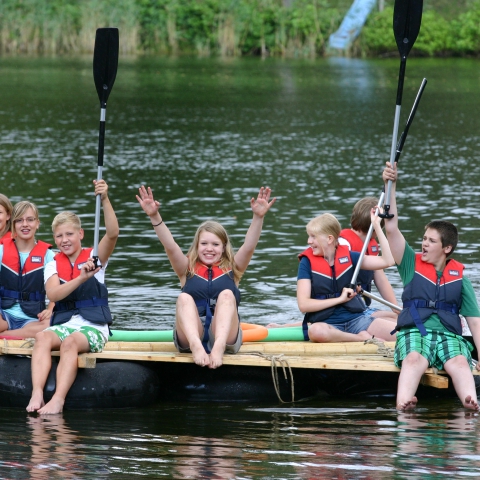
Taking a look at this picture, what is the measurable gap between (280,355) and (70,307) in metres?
1.36

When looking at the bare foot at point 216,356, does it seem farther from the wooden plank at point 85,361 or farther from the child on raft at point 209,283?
the wooden plank at point 85,361

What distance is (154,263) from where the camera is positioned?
10.9 meters

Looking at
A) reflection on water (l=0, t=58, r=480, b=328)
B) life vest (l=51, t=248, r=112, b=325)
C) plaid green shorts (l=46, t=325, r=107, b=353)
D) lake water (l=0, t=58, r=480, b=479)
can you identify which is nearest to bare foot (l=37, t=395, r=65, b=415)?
lake water (l=0, t=58, r=480, b=479)

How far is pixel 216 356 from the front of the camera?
6.09 m

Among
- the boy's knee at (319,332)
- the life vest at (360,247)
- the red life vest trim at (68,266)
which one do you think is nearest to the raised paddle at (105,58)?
the red life vest trim at (68,266)

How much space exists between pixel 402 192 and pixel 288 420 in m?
9.25

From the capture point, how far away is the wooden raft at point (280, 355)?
617cm

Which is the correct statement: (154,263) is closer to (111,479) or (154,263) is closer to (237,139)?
(111,479)

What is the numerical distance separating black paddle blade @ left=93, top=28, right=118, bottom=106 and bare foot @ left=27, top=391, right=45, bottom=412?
221cm

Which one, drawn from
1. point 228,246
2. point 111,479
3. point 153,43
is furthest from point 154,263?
point 153,43

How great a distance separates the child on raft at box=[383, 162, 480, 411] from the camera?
6.07 metres

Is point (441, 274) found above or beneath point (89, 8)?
beneath

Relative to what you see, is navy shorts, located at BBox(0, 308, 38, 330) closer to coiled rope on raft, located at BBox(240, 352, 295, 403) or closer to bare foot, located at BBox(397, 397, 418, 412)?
coiled rope on raft, located at BBox(240, 352, 295, 403)

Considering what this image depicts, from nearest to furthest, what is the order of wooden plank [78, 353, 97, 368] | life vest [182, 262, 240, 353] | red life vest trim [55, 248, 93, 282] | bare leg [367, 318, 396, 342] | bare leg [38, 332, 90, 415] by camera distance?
bare leg [38, 332, 90, 415] → wooden plank [78, 353, 97, 368] → life vest [182, 262, 240, 353] → red life vest trim [55, 248, 93, 282] → bare leg [367, 318, 396, 342]
